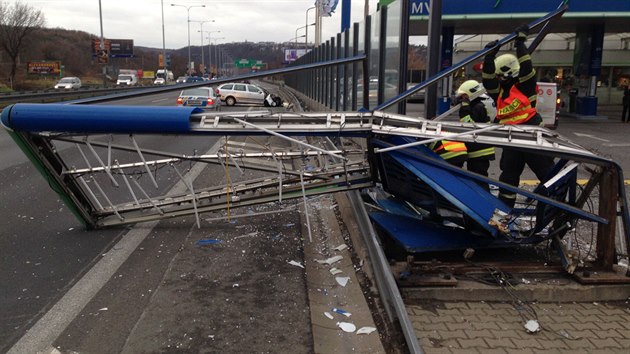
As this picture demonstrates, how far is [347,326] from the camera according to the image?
12.2 ft

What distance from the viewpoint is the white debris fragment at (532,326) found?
3.68m

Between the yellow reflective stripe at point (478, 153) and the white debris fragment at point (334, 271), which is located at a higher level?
the yellow reflective stripe at point (478, 153)

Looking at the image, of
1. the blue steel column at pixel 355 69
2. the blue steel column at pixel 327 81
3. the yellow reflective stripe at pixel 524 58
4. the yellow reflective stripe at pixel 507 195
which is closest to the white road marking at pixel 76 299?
the yellow reflective stripe at pixel 507 195

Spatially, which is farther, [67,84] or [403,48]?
[67,84]

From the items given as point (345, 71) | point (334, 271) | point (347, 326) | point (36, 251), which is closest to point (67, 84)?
point (345, 71)

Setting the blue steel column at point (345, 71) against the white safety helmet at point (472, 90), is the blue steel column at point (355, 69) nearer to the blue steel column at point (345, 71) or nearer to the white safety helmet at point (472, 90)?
the blue steel column at point (345, 71)

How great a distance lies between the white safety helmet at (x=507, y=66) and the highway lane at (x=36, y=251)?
14.5ft

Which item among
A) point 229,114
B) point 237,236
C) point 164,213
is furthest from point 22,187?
point 229,114

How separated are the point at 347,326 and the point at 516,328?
1221mm

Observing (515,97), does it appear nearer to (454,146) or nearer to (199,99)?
(454,146)

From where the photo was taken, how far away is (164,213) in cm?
590

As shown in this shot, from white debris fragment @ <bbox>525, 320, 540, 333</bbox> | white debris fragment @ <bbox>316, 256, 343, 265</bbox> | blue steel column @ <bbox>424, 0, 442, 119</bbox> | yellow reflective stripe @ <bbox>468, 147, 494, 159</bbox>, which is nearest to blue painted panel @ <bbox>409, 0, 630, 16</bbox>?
blue steel column @ <bbox>424, 0, 442, 119</bbox>

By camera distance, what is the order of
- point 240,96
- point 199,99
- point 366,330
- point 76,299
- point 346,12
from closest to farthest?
point 366,330 < point 76,299 < point 346,12 < point 199,99 < point 240,96

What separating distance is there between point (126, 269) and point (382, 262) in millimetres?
2365
